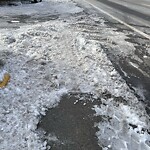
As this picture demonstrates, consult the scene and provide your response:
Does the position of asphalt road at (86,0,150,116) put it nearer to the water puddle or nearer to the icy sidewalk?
the icy sidewalk

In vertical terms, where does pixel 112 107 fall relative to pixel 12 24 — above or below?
above

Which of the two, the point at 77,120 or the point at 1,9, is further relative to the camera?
the point at 1,9

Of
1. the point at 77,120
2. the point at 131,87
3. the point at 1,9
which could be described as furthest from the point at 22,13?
the point at 77,120

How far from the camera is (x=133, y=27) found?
12.3 m

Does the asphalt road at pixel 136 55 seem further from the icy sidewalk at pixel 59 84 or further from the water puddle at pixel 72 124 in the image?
the water puddle at pixel 72 124

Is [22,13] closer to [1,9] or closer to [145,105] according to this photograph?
[1,9]

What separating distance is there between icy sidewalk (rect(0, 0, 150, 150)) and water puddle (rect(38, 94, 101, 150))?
12 cm

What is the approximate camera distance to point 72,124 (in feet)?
17.3

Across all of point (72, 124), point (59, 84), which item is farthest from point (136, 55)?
point (72, 124)

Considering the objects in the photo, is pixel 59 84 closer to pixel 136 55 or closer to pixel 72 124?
pixel 72 124

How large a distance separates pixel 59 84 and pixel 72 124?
1.52 meters

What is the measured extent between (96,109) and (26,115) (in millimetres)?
1214

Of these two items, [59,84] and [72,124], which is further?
[59,84]

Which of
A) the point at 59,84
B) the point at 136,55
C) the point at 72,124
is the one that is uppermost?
the point at 72,124
